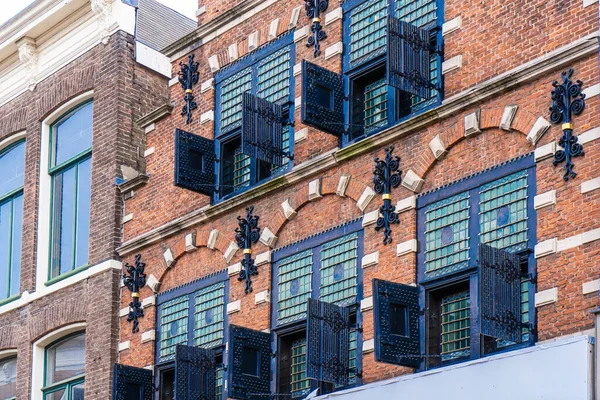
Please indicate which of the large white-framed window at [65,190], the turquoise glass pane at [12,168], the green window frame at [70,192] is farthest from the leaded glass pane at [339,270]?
the turquoise glass pane at [12,168]

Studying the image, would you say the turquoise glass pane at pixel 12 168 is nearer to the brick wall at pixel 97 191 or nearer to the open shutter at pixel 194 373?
the brick wall at pixel 97 191

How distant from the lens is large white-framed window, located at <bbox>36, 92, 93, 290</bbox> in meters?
26.5

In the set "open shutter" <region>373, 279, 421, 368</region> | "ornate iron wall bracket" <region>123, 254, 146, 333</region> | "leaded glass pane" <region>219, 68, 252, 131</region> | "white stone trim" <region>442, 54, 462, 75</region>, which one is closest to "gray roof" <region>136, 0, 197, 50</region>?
"leaded glass pane" <region>219, 68, 252, 131</region>

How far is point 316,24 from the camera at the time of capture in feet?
73.4

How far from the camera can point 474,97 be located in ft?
63.5

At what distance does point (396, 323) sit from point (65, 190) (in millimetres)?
9886

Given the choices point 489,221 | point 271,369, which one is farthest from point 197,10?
point 489,221

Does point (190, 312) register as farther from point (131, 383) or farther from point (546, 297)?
point (546, 297)

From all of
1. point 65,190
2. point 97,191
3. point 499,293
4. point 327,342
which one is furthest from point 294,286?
point 65,190

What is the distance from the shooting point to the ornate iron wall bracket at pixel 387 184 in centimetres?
2011

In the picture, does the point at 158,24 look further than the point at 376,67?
Yes

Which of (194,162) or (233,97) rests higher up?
(233,97)

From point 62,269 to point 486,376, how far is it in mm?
11189

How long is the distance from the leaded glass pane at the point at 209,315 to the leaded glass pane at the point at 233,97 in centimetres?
262
